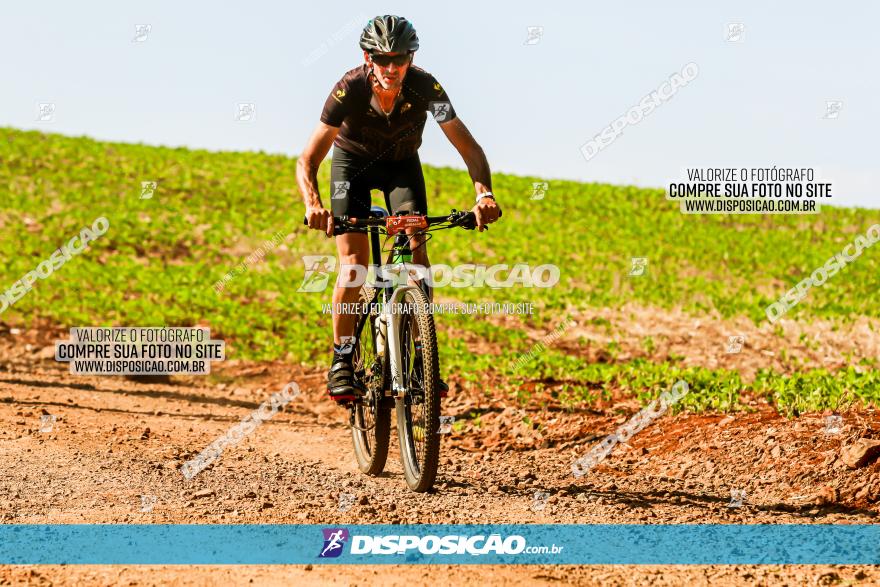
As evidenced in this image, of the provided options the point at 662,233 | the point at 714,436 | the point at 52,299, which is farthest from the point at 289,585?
the point at 662,233

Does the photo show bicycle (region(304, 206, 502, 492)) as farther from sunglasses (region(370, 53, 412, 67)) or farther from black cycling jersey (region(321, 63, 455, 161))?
sunglasses (region(370, 53, 412, 67))

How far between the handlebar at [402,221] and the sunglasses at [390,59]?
114cm

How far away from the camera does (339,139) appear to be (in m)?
7.51

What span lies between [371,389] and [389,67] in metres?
2.52

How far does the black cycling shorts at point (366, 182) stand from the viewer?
285 inches

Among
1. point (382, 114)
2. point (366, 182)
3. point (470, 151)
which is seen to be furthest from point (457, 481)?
point (382, 114)

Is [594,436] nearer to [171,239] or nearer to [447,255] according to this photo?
[447,255]

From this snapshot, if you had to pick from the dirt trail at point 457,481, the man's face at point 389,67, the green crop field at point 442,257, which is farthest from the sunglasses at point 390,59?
the green crop field at point 442,257

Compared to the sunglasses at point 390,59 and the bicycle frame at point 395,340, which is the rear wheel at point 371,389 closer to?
the bicycle frame at point 395,340

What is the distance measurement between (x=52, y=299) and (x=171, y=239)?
543 cm

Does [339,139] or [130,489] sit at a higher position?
[339,139]

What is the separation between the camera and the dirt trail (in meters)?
5.32

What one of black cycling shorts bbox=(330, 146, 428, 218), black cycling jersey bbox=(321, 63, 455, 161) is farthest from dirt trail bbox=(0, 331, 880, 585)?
black cycling jersey bbox=(321, 63, 455, 161)

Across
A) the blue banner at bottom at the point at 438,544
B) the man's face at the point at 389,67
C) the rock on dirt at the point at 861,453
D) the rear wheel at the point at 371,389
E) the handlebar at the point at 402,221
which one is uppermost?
the man's face at the point at 389,67
